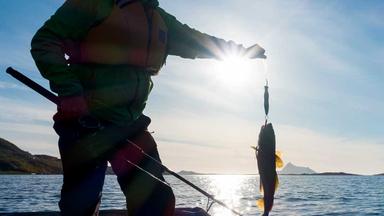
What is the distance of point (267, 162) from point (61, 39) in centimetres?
277

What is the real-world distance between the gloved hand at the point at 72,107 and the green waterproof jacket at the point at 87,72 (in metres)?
0.06

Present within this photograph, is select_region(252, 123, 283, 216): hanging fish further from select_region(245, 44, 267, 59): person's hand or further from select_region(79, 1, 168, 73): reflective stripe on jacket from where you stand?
select_region(79, 1, 168, 73): reflective stripe on jacket

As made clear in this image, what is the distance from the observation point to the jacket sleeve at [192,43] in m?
6.09

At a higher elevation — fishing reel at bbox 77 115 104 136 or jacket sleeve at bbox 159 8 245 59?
jacket sleeve at bbox 159 8 245 59

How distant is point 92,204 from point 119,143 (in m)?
0.73

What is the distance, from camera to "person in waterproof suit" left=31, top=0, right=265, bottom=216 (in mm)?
4770

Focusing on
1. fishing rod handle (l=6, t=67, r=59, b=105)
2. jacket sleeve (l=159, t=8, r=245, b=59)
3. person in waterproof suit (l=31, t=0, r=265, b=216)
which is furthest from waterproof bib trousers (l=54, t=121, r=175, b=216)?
jacket sleeve (l=159, t=8, r=245, b=59)

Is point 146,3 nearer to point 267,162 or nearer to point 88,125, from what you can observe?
point 88,125

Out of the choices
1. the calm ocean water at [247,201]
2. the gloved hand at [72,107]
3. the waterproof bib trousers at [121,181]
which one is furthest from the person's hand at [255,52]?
the calm ocean water at [247,201]

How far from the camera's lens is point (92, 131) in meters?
5.12

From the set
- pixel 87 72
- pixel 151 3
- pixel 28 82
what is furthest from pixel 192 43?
pixel 28 82

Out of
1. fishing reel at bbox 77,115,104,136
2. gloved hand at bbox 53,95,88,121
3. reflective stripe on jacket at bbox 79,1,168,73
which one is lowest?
fishing reel at bbox 77,115,104,136

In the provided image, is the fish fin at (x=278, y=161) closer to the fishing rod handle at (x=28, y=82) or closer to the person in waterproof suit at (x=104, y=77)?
the person in waterproof suit at (x=104, y=77)

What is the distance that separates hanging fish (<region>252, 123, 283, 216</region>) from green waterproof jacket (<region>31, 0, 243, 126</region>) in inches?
58.8
